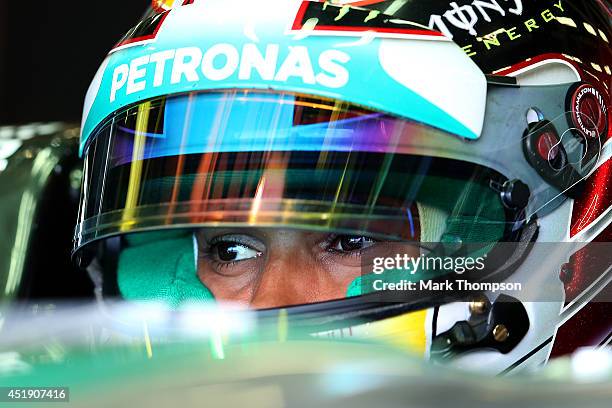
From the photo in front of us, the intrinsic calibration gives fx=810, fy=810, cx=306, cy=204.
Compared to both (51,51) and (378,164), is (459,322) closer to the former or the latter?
(378,164)

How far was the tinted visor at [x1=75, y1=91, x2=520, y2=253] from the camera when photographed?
2.51ft

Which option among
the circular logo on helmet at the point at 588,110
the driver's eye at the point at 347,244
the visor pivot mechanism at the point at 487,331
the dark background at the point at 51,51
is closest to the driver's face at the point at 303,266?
the driver's eye at the point at 347,244

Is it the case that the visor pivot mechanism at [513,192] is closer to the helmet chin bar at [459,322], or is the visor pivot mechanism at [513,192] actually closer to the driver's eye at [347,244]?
the helmet chin bar at [459,322]

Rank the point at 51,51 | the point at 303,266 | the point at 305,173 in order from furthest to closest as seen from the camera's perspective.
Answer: the point at 51,51
the point at 303,266
the point at 305,173

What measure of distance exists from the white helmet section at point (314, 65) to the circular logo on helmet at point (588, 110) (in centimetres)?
11

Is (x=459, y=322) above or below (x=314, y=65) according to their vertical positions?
below

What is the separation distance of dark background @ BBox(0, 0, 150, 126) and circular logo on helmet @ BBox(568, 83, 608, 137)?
139 cm

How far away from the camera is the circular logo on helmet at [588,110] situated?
84 cm

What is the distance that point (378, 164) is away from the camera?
0.77m

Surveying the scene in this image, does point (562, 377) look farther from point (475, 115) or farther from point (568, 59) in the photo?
point (568, 59)

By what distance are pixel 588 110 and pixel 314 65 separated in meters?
0.30

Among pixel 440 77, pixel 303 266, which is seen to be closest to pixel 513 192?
pixel 440 77

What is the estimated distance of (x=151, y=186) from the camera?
841mm

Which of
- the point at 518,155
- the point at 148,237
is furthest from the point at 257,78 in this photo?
the point at 148,237
